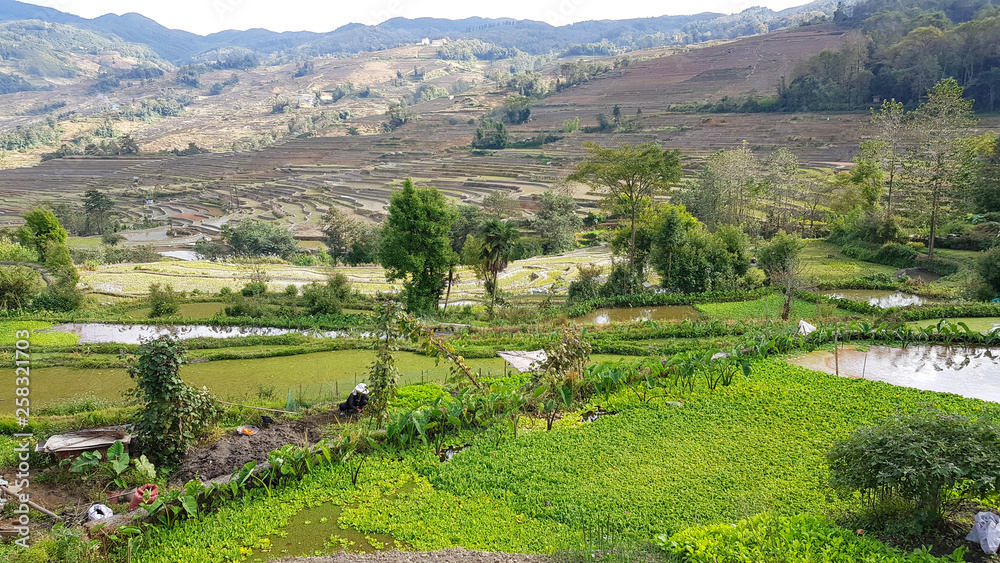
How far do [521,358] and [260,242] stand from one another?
131 ft

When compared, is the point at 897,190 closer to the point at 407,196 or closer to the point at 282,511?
the point at 407,196

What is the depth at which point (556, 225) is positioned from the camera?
1953 inches

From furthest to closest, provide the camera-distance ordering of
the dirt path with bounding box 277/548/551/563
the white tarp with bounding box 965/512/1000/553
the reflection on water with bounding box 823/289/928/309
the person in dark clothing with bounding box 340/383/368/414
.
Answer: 1. the reflection on water with bounding box 823/289/928/309
2. the person in dark clothing with bounding box 340/383/368/414
3. the dirt path with bounding box 277/548/551/563
4. the white tarp with bounding box 965/512/1000/553

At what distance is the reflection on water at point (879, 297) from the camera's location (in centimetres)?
2375

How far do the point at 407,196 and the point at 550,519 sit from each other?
19009 millimetres

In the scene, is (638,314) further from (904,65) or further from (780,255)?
(904,65)

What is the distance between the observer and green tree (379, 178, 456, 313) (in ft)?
83.9

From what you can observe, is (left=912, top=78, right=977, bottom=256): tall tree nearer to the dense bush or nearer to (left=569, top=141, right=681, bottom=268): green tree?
(left=569, top=141, right=681, bottom=268): green tree

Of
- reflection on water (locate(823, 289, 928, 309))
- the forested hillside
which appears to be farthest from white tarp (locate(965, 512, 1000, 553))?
the forested hillside

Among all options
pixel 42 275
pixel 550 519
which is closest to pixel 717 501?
pixel 550 519

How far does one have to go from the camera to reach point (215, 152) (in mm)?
122438

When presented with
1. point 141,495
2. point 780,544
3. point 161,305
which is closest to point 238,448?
point 141,495

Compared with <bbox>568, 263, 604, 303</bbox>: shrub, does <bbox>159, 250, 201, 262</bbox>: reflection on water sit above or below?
below

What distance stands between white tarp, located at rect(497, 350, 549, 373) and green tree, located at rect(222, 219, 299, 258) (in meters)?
38.5
